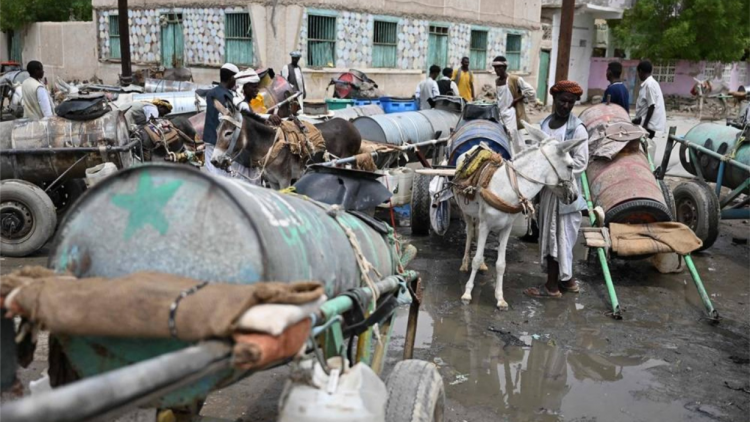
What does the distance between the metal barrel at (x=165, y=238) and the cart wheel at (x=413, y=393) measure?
2.65 feet

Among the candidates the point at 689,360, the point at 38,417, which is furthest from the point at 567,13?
the point at 38,417

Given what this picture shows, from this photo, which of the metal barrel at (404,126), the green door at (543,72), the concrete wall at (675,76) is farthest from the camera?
the concrete wall at (675,76)

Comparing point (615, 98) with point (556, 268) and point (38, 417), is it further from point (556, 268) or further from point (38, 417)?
point (38, 417)

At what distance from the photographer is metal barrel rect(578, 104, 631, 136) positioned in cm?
867

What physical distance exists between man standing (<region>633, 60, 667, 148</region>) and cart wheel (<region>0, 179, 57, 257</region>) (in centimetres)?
745

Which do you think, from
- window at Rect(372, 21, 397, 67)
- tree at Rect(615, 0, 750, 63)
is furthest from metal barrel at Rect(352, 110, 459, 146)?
tree at Rect(615, 0, 750, 63)

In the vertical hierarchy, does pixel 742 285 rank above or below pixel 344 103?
below

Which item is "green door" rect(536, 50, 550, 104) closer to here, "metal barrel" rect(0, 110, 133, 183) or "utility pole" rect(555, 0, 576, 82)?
"utility pole" rect(555, 0, 576, 82)

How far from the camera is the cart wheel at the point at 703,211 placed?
348 inches

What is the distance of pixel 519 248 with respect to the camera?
30.6 feet

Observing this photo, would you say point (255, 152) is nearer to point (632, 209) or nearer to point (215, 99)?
point (215, 99)

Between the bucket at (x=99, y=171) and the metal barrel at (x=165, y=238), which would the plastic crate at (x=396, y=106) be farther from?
the metal barrel at (x=165, y=238)

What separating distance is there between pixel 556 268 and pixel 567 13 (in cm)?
562

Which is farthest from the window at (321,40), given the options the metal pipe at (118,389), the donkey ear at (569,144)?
the metal pipe at (118,389)
